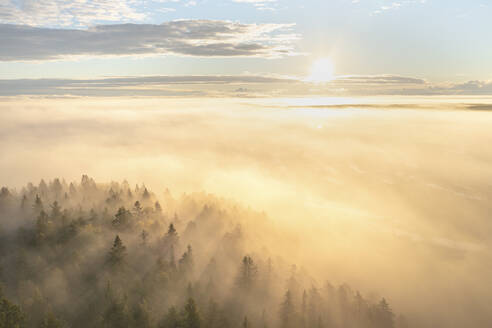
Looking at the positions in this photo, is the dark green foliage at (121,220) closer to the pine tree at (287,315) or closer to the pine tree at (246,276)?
the pine tree at (246,276)

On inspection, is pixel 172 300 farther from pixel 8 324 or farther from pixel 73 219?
pixel 73 219

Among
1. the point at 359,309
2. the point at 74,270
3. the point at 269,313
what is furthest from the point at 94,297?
the point at 359,309

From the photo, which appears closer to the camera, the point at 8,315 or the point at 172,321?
the point at 8,315

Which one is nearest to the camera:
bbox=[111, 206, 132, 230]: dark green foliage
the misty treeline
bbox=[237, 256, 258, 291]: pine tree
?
the misty treeline

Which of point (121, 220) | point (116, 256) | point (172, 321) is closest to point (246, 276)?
point (172, 321)

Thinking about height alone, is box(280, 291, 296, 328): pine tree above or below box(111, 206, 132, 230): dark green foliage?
below

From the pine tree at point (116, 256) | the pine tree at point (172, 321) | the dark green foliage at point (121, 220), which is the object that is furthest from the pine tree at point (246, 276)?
the dark green foliage at point (121, 220)

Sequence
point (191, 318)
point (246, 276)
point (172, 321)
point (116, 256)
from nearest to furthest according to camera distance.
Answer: point (191, 318)
point (172, 321)
point (116, 256)
point (246, 276)

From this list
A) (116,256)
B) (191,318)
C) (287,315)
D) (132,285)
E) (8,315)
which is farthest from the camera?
(287,315)

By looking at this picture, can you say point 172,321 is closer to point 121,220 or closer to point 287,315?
point 287,315

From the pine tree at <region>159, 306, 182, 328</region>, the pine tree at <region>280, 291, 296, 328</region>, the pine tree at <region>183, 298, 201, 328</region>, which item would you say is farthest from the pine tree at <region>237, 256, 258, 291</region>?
the pine tree at <region>183, 298, 201, 328</region>

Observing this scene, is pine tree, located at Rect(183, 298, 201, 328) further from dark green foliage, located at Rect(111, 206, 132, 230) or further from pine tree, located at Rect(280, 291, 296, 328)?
dark green foliage, located at Rect(111, 206, 132, 230)
